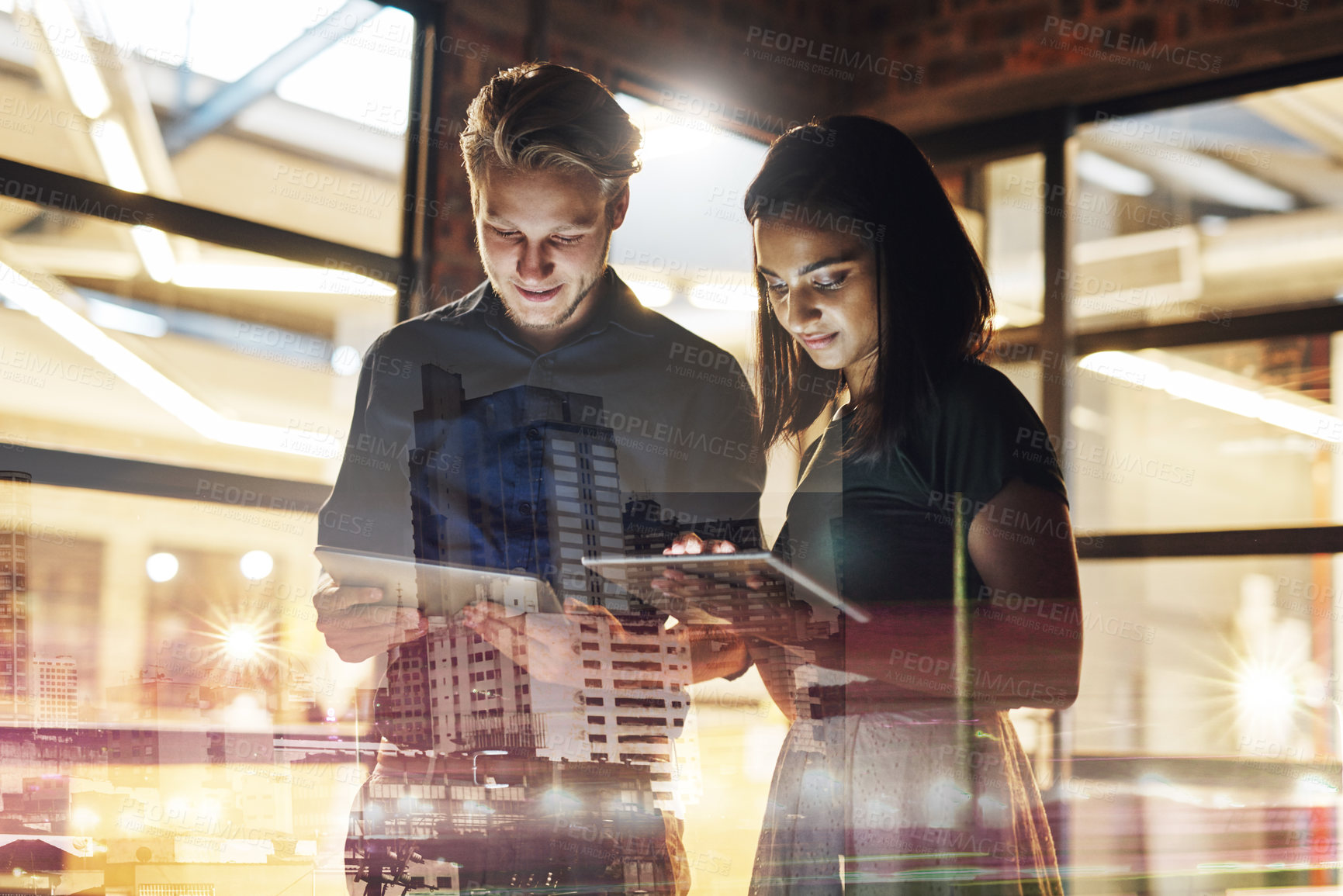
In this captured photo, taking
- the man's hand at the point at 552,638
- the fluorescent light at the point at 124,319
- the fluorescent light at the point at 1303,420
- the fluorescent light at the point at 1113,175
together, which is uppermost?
the fluorescent light at the point at 1113,175

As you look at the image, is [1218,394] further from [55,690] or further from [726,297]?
[55,690]

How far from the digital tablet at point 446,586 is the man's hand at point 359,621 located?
0.04ft

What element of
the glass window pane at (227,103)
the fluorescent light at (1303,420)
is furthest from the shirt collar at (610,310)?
the fluorescent light at (1303,420)

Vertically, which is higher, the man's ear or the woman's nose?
the man's ear

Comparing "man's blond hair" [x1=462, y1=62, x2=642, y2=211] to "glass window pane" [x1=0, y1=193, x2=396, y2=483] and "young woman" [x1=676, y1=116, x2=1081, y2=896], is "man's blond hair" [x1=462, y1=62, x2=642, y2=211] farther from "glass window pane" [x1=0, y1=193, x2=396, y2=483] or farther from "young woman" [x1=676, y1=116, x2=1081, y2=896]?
"glass window pane" [x1=0, y1=193, x2=396, y2=483]

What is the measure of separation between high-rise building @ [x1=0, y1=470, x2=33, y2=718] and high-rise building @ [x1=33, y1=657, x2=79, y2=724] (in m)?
0.01

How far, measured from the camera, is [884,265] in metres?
1.40

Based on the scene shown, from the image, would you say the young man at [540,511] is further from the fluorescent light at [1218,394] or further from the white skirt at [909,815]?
the fluorescent light at [1218,394]

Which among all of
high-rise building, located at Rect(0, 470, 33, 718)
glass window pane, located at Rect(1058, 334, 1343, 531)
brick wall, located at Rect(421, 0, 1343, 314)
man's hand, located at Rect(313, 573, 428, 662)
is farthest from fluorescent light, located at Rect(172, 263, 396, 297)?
glass window pane, located at Rect(1058, 334, 1343, 531)

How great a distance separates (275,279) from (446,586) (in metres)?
0.65

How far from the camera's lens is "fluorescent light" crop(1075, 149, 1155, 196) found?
7.72 feet

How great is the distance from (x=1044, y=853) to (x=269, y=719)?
106 cm

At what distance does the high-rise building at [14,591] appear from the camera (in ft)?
4.66

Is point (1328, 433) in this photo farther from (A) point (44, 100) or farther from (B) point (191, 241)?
(A) point (44, 100)
